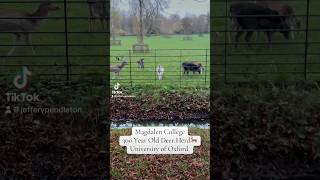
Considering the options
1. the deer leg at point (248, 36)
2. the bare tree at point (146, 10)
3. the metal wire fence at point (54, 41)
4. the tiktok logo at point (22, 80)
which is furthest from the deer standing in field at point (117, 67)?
the deer leg at point (248, 36)

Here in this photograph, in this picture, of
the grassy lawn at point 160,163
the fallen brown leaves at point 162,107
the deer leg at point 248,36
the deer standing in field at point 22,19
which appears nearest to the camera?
the grassy lawn at point 160,163

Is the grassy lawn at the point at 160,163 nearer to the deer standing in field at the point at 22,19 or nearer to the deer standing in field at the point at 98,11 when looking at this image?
the deer standing in field at the point at 98,11

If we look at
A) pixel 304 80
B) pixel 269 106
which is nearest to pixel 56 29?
pixel 269 106

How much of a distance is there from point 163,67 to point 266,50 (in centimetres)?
118

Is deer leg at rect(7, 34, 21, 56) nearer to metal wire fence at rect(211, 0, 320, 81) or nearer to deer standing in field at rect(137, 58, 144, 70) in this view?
deer standing in field at rect(137, 58, 144, 70)

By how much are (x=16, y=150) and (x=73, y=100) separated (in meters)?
0.62

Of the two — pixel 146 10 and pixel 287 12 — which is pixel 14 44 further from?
pixel 287 12

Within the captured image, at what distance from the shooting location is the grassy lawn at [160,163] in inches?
164

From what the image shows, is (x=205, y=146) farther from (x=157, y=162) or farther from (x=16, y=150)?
(x=16, y=150)

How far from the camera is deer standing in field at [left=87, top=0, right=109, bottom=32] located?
15.1 feet

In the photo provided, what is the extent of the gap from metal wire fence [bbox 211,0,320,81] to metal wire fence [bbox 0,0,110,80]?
111cm

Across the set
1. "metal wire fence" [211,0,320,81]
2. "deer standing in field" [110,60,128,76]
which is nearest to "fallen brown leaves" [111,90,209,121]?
"deer standing in field" [110,60,128,76]

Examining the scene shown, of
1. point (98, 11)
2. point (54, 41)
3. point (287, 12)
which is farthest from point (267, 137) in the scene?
point (54, 41)

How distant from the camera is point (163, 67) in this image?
14.8 feet
